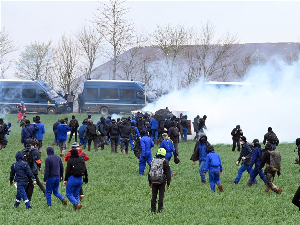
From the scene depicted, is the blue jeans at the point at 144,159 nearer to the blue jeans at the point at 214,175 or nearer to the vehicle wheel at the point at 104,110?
the blue jeans at the point at 214,175

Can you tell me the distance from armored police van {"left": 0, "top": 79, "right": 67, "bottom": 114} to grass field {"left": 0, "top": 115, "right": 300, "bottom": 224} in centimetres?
3203

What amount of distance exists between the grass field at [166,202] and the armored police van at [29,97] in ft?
105

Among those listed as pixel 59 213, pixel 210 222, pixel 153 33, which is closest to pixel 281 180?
pixel 210 222

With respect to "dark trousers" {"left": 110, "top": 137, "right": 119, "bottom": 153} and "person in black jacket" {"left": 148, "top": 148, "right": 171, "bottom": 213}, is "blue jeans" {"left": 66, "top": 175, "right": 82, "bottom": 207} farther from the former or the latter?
"dark trousers" {"left": 110, "top": 137, "right": 119, "bottom": 153}

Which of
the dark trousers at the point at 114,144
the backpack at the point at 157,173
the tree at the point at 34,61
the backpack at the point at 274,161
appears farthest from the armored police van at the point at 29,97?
the backpack at the point at 157,173

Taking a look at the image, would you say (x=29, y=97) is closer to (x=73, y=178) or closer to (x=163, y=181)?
(x=73, y=178)

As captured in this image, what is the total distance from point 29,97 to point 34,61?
805 inches

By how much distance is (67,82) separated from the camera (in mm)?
72312

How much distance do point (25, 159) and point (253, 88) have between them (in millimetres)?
34523

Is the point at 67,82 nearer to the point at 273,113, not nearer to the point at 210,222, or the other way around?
the point at 273,113

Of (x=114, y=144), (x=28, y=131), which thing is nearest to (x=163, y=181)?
(x=28, y=131)

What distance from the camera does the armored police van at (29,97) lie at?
54031 millimetres

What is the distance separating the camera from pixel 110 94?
54812mm

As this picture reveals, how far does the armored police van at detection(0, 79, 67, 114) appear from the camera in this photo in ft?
177
